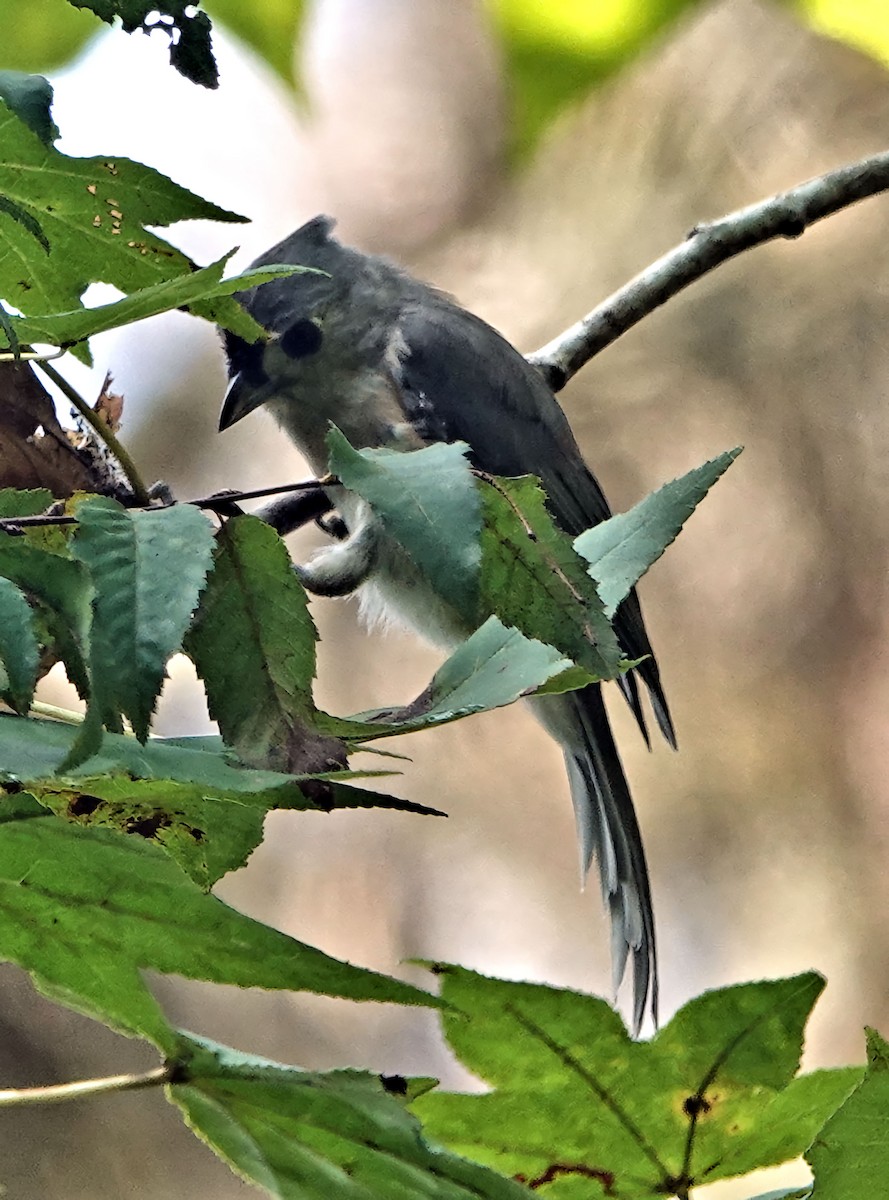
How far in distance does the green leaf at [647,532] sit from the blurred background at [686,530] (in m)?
2.40

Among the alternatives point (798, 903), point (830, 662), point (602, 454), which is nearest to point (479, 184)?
point (602, 454)

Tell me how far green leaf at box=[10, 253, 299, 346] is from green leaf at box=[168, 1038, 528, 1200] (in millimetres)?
245

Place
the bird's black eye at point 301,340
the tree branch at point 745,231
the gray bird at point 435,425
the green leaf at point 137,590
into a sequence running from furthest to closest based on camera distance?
the bird's black eye at point 301,340 → the gray bird at point 435,425 → the tree branch at point 745,231 → the green leaf at point 137,590

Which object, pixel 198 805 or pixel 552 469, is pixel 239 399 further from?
pixel 198 805

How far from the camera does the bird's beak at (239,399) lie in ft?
5.93

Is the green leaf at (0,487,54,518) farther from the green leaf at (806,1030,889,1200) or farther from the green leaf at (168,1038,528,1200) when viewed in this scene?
the green leaf at (806,1030,889,1200)

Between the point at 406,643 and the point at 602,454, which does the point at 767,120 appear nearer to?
the point at 602,454

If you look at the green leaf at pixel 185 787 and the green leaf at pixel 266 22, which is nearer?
the green leaf at pixel 185 787

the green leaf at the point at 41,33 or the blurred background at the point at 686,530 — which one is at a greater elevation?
the blurred background at the point at 686,530

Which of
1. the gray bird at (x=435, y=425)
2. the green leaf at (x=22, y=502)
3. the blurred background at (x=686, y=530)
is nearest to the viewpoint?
the green leaf at (x=22, y=502)

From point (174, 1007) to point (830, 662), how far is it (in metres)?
1.65

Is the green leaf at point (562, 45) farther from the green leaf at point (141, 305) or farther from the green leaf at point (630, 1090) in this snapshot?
the green leaf at point (630, 1090)

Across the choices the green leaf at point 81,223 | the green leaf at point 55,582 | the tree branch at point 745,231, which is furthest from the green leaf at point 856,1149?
the tree branch at point 745,231

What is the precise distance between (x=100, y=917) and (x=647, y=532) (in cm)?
22
